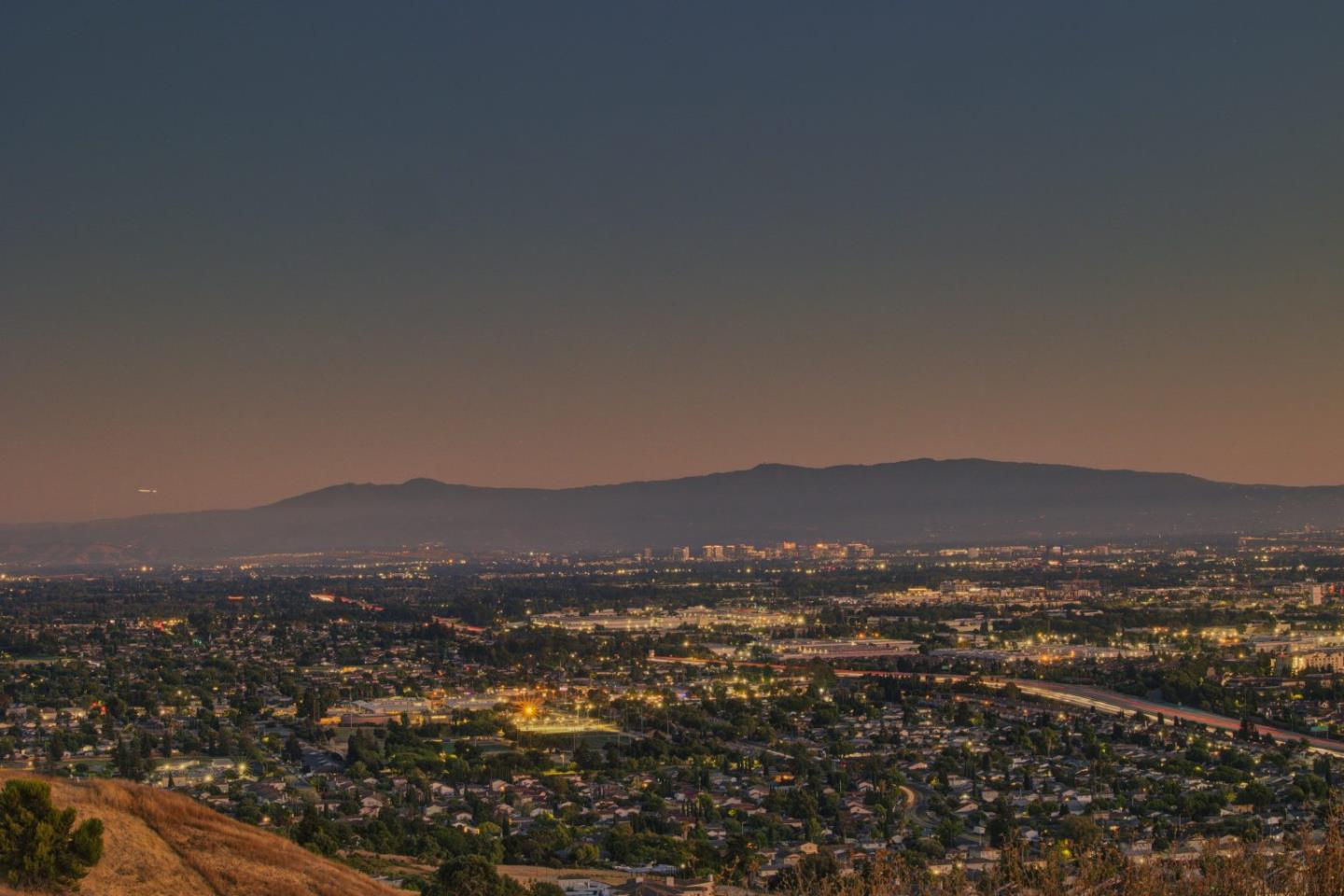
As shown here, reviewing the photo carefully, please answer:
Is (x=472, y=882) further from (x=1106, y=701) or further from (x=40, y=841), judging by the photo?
(x=1106, y=701)

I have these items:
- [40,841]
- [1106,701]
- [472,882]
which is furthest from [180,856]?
[1106,701]

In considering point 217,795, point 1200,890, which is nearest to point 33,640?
point 217,795

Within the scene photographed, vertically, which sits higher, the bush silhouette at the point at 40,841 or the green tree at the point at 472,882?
the bush silhouette at the point at 40,841

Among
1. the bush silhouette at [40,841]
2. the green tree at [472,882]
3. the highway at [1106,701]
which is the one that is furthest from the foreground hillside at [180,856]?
the highway at [1106,701]

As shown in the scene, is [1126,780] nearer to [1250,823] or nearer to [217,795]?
[1250,823]

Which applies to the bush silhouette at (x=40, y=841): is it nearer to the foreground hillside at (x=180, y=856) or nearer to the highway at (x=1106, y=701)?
the foreground hillside at (x=180, y=856)

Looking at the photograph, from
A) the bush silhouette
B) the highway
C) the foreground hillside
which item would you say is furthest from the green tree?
the highway
